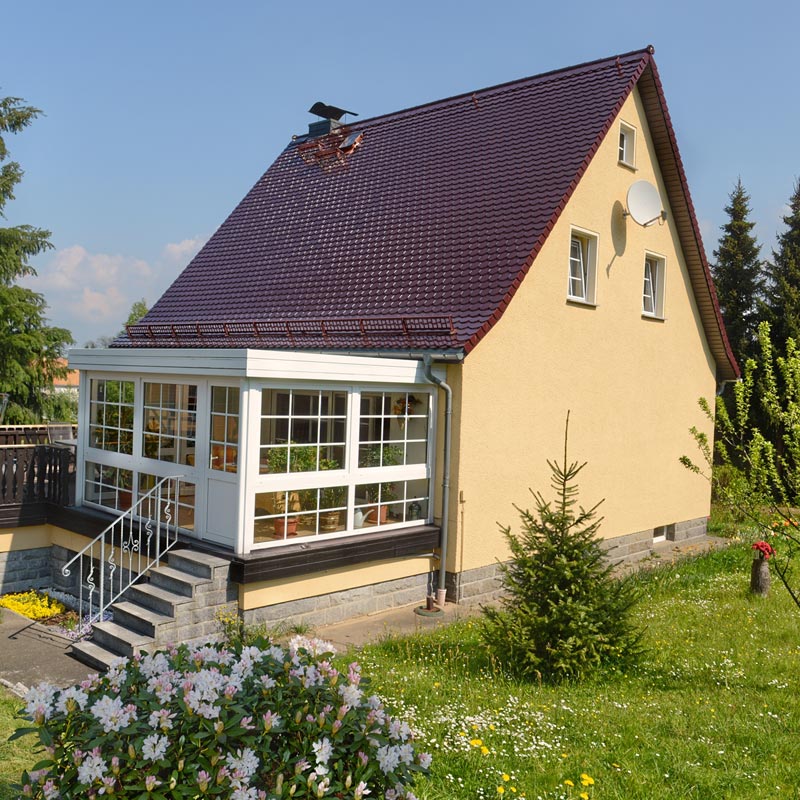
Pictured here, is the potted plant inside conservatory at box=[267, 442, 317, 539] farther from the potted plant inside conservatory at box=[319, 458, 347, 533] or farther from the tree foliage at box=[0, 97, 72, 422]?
the tree foliage at box=[0, 97, 72, 422]

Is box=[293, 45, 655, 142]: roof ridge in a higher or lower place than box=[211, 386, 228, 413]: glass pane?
higher

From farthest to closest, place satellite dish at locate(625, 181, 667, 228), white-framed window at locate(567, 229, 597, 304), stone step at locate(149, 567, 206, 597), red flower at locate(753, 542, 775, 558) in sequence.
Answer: satellite dish at locate(625, 181, 667, 228)
white-framed window at locate(567, 229, 597, 304)
red flower at locate(753, 542, 775, 558)
stone step at locate(149, 567, 206, 597)

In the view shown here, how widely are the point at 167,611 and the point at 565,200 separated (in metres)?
7.79

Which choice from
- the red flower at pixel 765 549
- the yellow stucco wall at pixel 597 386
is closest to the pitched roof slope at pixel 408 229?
the yellow stucco wall at pixel 597 386

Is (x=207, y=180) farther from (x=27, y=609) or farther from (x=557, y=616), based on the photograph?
(x=557, y=616)

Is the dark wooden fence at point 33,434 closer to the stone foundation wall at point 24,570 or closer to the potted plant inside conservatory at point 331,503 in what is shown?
the stone foundation wall at point 24,570

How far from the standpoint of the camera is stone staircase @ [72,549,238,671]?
25.6ft

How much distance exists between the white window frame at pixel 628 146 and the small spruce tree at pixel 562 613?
819cm

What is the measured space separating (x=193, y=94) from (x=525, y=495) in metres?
8.98

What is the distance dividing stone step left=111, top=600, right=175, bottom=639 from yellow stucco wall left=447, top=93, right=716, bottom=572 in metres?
4.01

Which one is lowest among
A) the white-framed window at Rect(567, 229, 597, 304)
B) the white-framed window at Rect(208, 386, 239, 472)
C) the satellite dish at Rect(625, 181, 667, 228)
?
the white-framed window at Rect(208, 386, 239, 472)

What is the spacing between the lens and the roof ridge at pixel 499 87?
13188 mm

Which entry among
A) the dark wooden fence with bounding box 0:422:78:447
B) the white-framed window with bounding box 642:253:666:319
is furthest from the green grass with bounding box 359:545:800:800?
the dark wooden fence with bounding box 0:422:78:447

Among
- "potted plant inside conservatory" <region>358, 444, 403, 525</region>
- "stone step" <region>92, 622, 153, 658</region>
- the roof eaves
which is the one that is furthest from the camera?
the roof eaves
